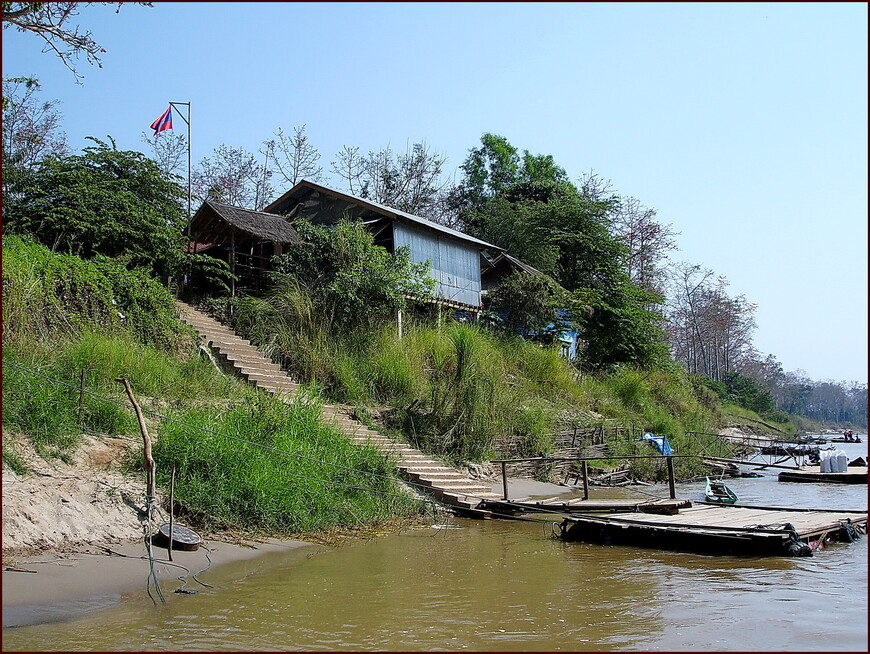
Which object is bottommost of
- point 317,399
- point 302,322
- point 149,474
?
point 149,474

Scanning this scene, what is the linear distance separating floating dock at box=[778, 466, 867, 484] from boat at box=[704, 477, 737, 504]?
36.7 ft

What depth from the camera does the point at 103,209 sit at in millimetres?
19047

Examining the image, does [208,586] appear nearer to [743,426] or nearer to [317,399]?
[317,399]

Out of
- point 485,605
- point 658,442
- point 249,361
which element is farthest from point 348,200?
point 485,605

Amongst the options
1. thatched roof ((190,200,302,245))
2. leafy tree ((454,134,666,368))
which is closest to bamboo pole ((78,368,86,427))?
thatched roof ((190,200,302,245))

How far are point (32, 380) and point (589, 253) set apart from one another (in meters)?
26.4

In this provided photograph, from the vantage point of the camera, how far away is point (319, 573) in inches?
388

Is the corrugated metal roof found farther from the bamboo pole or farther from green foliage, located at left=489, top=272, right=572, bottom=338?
the bamboo pole

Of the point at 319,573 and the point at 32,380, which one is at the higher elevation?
the point at 32,380

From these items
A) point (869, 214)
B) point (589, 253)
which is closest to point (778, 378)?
point (589, 253)

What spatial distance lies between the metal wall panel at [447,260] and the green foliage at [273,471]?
11.8 m

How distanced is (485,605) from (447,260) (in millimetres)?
19969

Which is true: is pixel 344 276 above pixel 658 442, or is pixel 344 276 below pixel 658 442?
above

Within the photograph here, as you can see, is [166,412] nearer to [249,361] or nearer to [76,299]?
[76,299]
